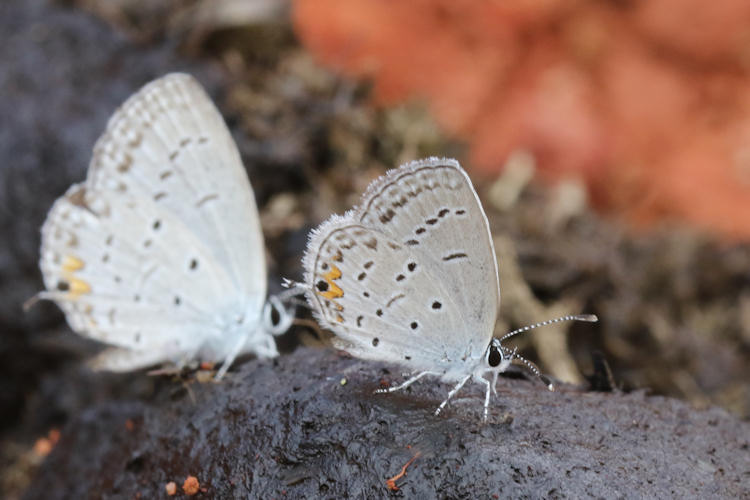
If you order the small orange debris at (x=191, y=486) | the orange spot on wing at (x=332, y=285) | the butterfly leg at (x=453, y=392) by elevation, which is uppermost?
the orange spot on wing at (x=332, y=285)

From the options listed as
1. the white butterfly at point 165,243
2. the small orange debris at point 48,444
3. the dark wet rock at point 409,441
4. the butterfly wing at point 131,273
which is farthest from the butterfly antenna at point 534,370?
the small orange debris at point 48,444

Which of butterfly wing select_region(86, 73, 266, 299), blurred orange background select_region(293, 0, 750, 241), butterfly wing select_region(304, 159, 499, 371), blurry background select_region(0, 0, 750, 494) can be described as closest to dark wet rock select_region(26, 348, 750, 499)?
butterfly wing select_region(304, 159, 499, 371)

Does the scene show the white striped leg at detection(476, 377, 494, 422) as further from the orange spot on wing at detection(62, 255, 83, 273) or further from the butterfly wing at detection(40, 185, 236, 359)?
the orange spot on wing at detection(62, 255, 83, 273)

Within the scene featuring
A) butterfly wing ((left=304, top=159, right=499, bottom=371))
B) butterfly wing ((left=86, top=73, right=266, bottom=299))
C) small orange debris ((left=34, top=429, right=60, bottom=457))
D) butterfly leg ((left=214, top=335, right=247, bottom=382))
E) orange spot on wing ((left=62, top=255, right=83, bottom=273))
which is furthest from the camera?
small orange debris ((left=34, top=429, right=60, bottom=457))

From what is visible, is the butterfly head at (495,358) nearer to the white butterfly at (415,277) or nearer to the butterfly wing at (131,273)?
the white butterfly at (415,277)

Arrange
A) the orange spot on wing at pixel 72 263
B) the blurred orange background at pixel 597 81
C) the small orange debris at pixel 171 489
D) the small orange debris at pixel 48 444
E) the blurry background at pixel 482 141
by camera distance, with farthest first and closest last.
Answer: the blurred orange background at pixel 597 81
the blurry background at pixel 482 141
the small orange debris at pixel 48 444
the orange spot on wing at pixel 72 263
the small orange debris at pixel 171 489

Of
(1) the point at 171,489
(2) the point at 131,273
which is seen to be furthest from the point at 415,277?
(2) the point at 131,273

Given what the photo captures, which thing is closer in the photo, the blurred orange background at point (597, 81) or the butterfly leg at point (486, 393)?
the butterfly leg at point (486, 393)
